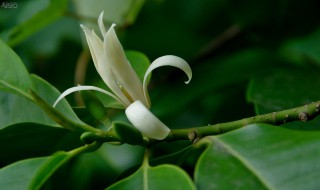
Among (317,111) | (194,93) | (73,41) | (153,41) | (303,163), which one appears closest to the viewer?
(303,163)

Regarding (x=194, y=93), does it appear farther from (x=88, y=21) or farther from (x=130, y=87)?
(x=130, y=87)

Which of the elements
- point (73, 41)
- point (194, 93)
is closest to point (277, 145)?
point (194, 93)

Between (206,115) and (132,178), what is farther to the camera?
(206,115)

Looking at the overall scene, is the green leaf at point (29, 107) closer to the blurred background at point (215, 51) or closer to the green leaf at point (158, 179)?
the green leaf at point (158, 179)

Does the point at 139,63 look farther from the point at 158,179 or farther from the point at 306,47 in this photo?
the point at 306,47

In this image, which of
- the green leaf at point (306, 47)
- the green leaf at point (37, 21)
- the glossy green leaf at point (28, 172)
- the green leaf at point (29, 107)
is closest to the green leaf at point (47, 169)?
the glossy green leaf at point (28, 172)

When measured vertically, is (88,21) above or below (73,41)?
above

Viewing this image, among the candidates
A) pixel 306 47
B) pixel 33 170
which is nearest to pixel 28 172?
pixel 33 170
